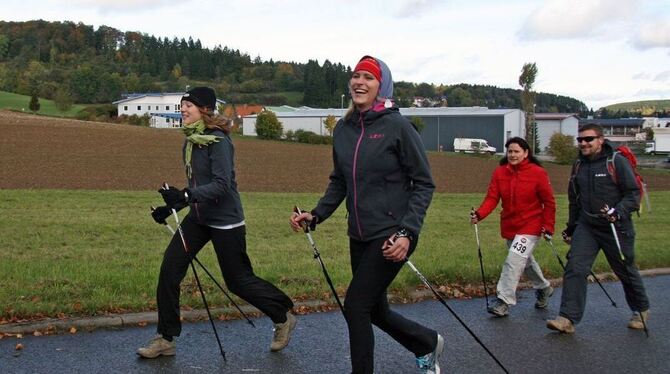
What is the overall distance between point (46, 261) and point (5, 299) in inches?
97.4

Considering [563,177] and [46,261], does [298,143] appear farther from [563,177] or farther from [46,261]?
[46,261]

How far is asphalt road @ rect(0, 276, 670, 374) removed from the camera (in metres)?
5.81

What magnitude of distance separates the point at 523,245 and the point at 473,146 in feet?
273

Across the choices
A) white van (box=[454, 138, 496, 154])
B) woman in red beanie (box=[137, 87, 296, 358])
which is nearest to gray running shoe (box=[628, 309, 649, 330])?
Result: woman in red beanie (box=[137, 87, 296, 358])

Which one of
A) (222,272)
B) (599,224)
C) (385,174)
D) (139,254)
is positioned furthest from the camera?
(139,254)

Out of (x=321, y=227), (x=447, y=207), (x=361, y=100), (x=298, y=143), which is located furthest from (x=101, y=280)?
(x=298, y=143)

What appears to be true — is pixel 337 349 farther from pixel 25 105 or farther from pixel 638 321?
pixel 25 105

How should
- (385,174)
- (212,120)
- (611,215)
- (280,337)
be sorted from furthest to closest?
1. (611,215)
2. (280,337)
3. (212,120)
4. (385,174)

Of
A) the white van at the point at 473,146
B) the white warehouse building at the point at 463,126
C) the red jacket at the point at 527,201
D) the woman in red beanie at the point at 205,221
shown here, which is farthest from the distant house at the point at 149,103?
the woman in red beanie at the point at 205,221

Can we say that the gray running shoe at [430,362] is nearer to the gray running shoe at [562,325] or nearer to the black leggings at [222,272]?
the black leggings at [222,272]

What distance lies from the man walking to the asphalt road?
10.4 inches

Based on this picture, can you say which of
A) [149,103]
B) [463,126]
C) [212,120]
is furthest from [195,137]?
[149,103]

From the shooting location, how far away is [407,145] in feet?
15.6

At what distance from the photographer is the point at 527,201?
817 centimetres
